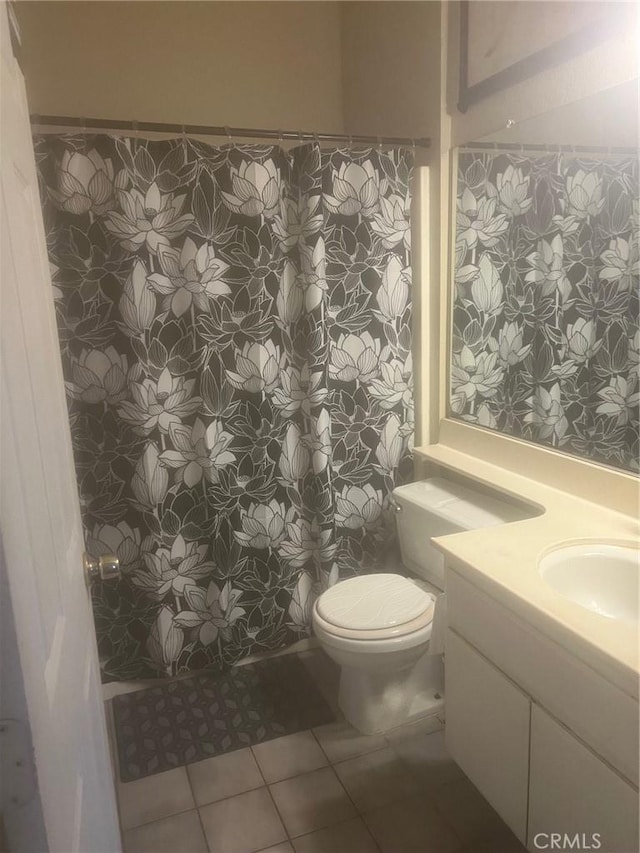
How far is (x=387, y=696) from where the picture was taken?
1.87 metres

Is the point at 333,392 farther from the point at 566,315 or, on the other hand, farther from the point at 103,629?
the point at 103,629

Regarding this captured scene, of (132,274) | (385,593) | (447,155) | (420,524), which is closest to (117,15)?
(132,274)

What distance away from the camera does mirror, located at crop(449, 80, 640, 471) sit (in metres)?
1.40

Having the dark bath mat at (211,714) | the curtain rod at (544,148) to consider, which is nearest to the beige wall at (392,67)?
the curtain rod at (544,148)

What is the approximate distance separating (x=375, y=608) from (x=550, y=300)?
105cm

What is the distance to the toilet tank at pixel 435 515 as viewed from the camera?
5.80 ft

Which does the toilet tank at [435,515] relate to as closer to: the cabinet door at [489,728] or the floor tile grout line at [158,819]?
the cabinet door at [489,728]

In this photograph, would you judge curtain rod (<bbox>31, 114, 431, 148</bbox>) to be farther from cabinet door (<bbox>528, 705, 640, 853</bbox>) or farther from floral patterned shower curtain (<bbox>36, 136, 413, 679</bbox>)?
cabinet door (<bbox>528, 705, 640, 853</bbox>)

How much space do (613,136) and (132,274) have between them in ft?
4.47

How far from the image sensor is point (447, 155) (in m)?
1.99

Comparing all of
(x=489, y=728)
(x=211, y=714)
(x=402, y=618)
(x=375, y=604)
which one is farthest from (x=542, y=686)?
(x=211, y=714)

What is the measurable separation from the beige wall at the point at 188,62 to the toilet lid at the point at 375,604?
1.92 m

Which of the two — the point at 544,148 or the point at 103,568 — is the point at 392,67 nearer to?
the point at 544,148

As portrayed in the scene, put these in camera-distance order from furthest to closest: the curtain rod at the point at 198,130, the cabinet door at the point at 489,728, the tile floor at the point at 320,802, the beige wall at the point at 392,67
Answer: the beige wall at the point at 392,67 → the curtain rod at the point at 198,130 → the tile floor at the point at 320,802 → the cabinet door at the point at 489,728
